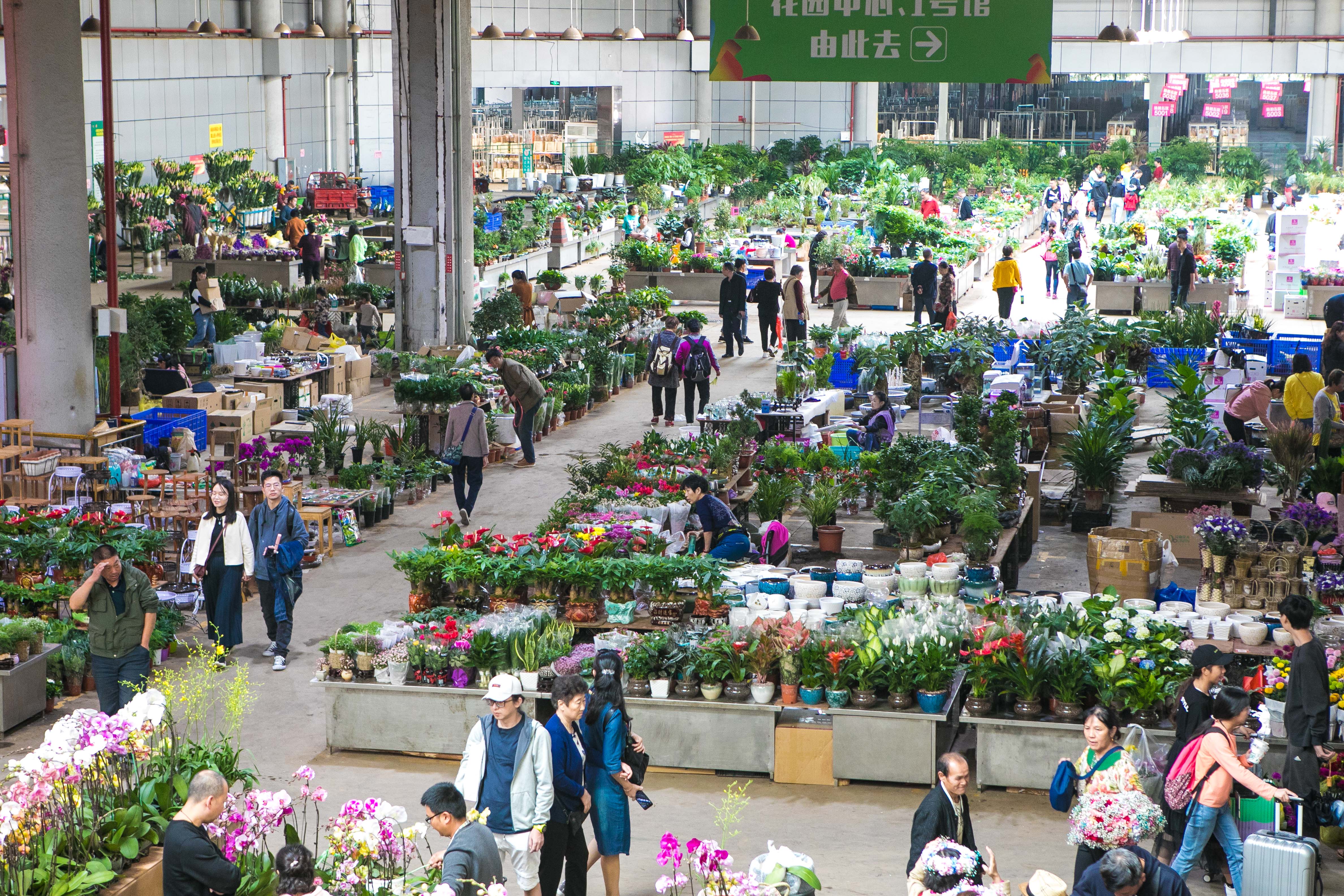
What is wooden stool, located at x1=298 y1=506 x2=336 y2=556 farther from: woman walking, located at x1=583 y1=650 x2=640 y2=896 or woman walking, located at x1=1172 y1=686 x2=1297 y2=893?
woman walking, located at x1=1172 y1=686 x2=1297 y2=893

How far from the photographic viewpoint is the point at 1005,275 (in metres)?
21.3

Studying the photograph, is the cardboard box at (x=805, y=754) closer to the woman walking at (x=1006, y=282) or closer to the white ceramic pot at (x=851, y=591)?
the white ceramic pot at (x=851, y=591)

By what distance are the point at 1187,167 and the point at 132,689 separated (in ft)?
125

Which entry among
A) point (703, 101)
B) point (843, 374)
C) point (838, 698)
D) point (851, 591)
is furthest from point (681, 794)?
point (703, 101)

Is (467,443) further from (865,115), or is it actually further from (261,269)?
(865,115)

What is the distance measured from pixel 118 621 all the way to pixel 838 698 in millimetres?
3592

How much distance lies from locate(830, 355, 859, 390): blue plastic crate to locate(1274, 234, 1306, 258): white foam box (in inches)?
380

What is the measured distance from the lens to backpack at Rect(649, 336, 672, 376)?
16.1 meters

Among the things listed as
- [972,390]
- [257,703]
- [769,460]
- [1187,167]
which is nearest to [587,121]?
[1187,167]

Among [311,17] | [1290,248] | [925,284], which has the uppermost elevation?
[311,17]

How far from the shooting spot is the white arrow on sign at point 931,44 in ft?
43.0

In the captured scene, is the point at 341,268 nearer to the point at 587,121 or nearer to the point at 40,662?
the point at 40,662

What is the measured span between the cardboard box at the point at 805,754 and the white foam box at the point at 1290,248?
18395 mm

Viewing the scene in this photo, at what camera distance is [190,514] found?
1133cm
